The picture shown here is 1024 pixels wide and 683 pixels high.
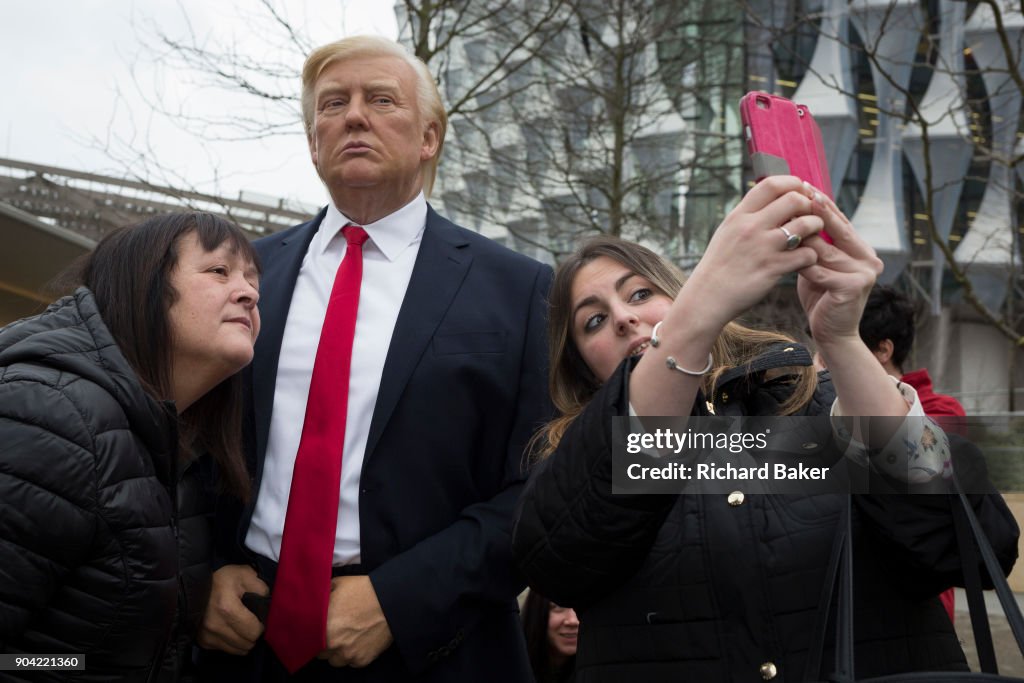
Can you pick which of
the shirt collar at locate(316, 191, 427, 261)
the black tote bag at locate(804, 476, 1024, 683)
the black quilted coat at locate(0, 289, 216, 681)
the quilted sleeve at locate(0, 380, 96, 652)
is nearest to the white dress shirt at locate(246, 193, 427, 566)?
the shirt collar at locate(316, 191, 427, 261)

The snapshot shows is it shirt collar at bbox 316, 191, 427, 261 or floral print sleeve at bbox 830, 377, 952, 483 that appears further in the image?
shirt collar at bbox 316, 191, 427, 261

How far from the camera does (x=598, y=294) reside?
2.57 metres

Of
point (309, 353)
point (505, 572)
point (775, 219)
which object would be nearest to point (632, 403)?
point (775, 219)

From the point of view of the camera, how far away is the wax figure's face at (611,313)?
2469mm

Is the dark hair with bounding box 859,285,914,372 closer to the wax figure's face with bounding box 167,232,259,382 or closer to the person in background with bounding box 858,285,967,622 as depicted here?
the person in background with bounding box 858,285,967,622

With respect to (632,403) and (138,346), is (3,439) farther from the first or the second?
(632,403)

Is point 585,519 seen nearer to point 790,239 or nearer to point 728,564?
point 728,564

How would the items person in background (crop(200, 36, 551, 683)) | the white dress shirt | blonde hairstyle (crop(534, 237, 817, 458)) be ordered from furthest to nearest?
1. the white dress shirt
2. person in background (crop(200, 36, 551, 683))
3. blonde hairstyle (crop(534, 237, 817, 458))

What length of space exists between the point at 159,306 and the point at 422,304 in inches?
30.6

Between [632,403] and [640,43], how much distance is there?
1052 centimetres

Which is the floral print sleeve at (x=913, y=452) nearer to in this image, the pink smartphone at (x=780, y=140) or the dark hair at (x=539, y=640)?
the pink smartphone at (x=780, y=140)

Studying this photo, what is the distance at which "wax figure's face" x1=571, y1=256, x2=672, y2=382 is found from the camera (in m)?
2.47

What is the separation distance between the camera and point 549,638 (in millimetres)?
4594

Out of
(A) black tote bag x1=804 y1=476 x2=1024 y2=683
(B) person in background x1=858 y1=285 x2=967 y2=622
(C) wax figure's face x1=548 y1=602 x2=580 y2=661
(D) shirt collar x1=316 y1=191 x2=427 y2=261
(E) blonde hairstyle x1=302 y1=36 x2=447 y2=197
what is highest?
(E) blonde hairstyle x1=302 y1=36 x2=447 y2=197
